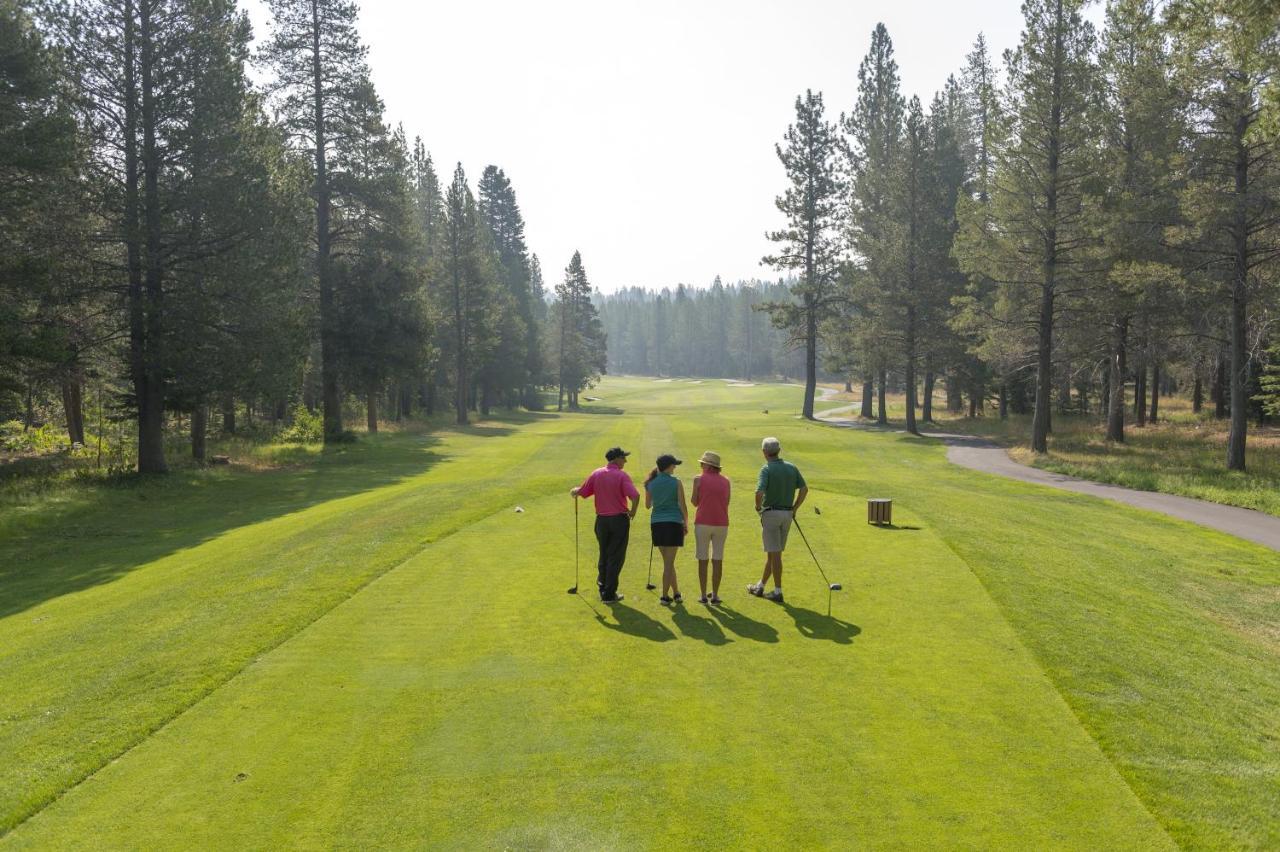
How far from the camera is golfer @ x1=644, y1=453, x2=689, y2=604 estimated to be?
11.0 metres

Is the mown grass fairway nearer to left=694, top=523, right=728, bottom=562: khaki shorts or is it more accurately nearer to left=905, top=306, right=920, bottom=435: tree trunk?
left=694, top=523, right=728, bottom=562: khaki shorts

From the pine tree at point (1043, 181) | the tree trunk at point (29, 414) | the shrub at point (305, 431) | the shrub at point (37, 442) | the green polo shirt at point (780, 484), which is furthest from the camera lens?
the tree trunk at point (29, 414)

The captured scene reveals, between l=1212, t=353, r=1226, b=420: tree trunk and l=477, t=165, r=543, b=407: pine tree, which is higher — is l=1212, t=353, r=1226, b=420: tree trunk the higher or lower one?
the lower one

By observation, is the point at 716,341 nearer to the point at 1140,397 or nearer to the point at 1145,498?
the point at 1140,397

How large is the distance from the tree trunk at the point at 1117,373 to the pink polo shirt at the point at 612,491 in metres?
32.8

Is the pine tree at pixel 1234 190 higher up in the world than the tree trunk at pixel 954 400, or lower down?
higher up

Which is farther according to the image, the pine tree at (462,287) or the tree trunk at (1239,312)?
the pine tree at (462,287)

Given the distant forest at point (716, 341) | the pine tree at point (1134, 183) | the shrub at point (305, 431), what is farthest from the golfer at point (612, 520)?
the distant forest at point (716, 341)

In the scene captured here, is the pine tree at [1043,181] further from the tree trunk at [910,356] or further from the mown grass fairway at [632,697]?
the mown grass fairway at [632,697]

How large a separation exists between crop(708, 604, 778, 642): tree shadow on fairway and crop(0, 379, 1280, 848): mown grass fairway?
0.05m

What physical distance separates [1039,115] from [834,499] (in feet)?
75.2

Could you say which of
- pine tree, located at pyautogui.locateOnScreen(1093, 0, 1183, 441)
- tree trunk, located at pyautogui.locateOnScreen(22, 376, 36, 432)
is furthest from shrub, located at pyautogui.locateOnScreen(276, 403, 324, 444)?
pine tree, located at pyautogui.locateOnScreen(1093, 0, 1183, 441)

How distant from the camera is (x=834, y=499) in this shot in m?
20.9

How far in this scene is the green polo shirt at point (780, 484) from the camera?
11406 mm
